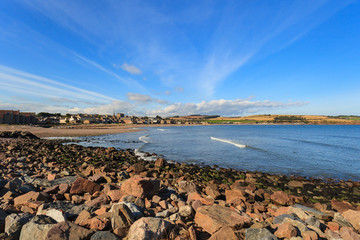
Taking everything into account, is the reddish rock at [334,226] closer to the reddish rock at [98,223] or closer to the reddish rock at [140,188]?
A: the reddish rock at [140,188]

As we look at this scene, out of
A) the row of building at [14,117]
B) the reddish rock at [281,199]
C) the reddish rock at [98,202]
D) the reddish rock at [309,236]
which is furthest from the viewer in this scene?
the row of building at [14,117]

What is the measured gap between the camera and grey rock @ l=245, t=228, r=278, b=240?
3.73 metres

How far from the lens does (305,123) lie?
615ft

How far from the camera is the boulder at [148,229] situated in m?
3.64

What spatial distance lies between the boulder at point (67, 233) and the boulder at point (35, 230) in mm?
95

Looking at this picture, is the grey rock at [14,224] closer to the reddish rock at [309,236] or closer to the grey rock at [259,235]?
the grey rock at [259,235]

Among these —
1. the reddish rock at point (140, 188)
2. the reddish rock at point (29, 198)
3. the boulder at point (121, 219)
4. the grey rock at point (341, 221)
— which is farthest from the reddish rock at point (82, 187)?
the grey rock at point (341, 221)

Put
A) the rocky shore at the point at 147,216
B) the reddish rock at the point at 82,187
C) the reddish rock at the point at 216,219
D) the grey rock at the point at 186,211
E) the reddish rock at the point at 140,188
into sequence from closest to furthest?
the rocky shore at the point at 147,216, the reddish rock at the point at 216,219, the grey rock at the point at 186,211, the reddish rock at the point at 140,188, the reddish rock at the point at 82,187

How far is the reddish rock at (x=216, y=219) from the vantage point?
4457 millimetres

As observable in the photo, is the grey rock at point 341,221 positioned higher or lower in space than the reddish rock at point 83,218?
lower

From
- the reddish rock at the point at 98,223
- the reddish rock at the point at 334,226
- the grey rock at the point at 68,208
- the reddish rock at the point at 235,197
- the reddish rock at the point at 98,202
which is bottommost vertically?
the reddish rock at the point at 235,197

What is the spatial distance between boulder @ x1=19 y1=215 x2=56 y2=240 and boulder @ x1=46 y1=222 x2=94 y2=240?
9cm

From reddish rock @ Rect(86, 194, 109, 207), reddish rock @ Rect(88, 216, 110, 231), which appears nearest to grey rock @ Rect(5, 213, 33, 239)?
reddish rock @ Rect(88, 216, 110, 231)

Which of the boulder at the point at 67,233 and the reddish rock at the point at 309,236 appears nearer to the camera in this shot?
the boulder at the point at 67,233
